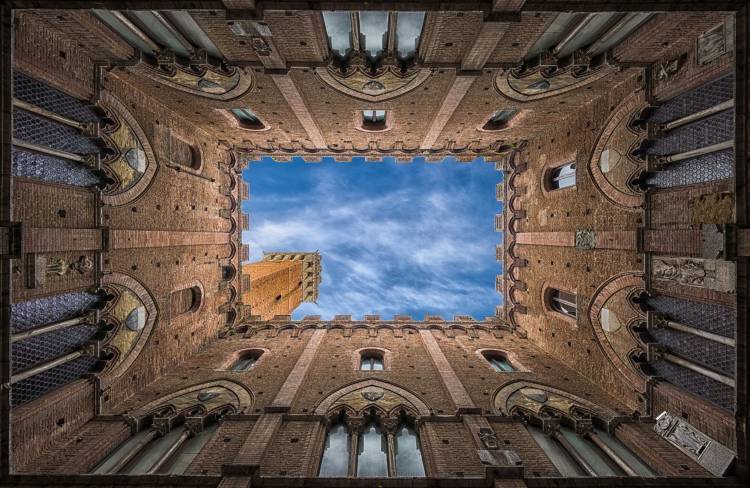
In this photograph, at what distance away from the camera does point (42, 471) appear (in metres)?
8.72

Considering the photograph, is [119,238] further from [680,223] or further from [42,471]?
Result: [680,223]

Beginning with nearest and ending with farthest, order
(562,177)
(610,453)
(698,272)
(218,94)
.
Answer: (698,272), (610,453), (218,94), (562,177)

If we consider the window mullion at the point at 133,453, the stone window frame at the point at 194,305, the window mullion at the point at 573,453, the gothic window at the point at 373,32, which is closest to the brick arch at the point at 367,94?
the gothic window at the point at 373,32

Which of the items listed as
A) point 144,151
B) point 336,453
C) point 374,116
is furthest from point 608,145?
point 144,151

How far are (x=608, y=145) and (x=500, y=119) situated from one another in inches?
257

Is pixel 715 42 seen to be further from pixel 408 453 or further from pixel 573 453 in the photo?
pixel 408 453

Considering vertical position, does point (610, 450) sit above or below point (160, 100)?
below

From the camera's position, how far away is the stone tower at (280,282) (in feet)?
84.0

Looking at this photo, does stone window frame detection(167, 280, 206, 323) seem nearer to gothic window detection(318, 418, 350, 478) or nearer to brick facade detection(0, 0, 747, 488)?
brick facade detection(0, 0, 747, 488)

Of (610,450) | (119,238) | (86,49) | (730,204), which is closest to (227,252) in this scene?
(119,238)

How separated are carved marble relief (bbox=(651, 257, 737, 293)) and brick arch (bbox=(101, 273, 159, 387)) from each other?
690 inches

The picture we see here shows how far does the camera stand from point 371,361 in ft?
52.7

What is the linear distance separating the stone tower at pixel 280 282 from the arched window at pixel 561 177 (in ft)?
62.1

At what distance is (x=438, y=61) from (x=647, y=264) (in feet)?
32.2
